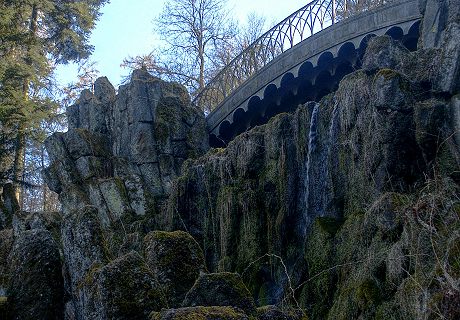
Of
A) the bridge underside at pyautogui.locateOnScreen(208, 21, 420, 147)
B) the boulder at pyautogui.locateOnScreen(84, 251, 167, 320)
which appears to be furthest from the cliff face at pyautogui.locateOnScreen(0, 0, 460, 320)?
the bridge underside at pyautogui.locateOnScreen(208, 21, 420, 147)

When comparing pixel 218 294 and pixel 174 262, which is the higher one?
pixel 174 262

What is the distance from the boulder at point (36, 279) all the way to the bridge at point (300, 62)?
26.7 ft

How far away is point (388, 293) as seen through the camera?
254 inches

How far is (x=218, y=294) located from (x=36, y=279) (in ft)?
6.92

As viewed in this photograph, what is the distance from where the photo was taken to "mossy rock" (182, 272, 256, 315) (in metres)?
4.67

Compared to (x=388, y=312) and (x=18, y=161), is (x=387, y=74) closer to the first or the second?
(x=388, y=312)

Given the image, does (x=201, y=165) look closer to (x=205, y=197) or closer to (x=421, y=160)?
(x=205, y=197)

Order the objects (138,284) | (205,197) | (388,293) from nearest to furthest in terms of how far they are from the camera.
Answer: (138,284) < (388,293) < (205,197)

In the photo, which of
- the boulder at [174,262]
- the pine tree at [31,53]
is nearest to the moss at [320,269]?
the boulder at [174,262]

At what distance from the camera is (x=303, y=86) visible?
1483 cm

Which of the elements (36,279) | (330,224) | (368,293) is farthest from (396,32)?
(36,279)

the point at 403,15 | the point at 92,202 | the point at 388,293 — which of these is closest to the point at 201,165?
the point at 92,202

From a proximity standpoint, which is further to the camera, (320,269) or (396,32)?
(396,32)

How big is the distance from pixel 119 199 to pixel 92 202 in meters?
0.80
